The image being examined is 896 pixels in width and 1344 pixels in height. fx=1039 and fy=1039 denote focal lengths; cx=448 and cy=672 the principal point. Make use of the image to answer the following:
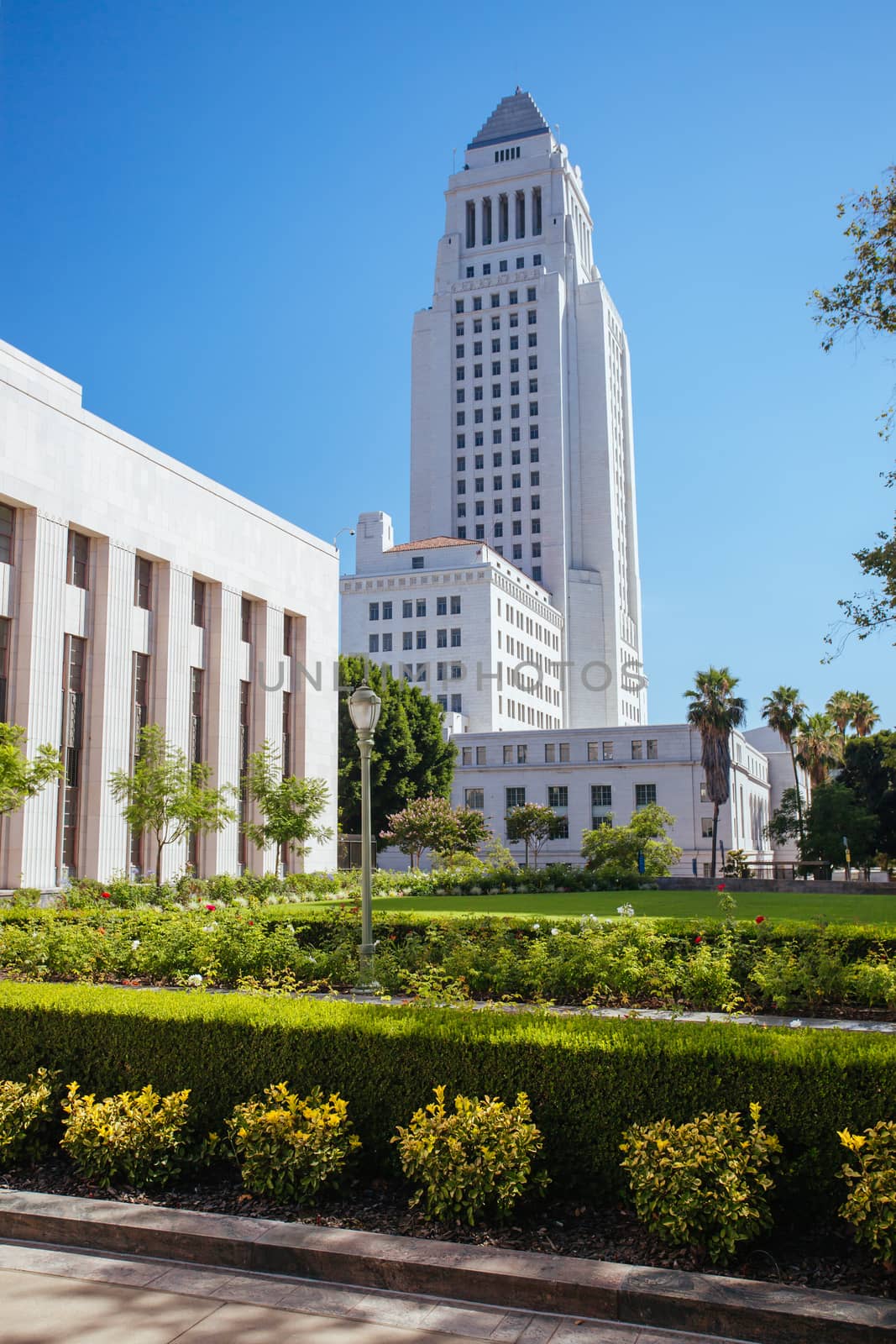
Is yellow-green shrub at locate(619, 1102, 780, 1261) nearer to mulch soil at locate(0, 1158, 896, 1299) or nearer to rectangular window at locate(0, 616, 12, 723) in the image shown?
mulch soil at locate(0, 1158, 896, 1299)

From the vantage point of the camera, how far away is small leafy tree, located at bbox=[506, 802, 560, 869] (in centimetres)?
7131

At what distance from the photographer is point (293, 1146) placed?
20.4 feet

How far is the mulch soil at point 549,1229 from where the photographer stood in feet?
17.1

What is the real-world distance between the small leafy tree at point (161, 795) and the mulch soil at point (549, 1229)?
26717 millimetres

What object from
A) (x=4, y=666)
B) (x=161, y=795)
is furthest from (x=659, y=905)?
(x=4, y=666)

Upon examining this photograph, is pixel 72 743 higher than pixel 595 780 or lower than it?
higher

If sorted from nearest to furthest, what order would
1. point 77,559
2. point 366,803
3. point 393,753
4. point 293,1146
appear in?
1. point 293,1146
2. point 366,803
3. point 77,559
4. point 393,753

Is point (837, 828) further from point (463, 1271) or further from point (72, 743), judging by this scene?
point (463, 1271)

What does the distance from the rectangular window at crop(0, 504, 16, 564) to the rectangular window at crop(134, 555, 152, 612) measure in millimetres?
5798

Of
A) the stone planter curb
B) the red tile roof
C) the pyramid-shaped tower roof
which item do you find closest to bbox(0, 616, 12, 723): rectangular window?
the stone planter curb

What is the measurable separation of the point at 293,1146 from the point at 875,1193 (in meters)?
3.23

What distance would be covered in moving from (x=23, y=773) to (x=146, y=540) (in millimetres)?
13617

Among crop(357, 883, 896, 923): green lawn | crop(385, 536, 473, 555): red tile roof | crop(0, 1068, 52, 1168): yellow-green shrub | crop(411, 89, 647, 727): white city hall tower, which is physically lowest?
crop(357, 883, 896, 923): green lawn

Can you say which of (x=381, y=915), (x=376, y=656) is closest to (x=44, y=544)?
(x=381, y=915)
